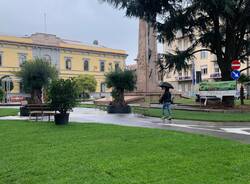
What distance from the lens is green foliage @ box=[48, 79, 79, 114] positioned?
51.6 feet

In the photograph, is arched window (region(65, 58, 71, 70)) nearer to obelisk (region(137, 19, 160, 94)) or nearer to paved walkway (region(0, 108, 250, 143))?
obelisk (region(137, 19, 160, 94))

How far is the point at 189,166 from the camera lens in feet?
22.5

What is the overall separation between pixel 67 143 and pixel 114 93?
1668 centimetres

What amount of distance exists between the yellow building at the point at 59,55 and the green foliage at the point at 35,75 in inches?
1673

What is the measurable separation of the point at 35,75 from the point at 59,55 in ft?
178

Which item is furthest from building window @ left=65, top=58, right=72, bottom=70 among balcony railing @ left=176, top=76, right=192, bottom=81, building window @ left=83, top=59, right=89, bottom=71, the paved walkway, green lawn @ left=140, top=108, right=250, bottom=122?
the paved walkway

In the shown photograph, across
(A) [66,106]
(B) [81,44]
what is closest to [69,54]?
(B) [81,44]

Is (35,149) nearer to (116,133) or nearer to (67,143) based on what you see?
(67,143)

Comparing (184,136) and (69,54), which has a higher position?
(69,54)

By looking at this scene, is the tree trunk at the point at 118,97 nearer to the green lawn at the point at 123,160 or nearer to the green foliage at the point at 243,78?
the green lawn at the point at 123,160

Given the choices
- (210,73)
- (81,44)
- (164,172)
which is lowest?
(164,172)

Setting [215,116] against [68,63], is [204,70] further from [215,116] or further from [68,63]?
[215,116]

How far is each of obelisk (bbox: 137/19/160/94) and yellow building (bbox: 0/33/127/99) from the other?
97.0 feet

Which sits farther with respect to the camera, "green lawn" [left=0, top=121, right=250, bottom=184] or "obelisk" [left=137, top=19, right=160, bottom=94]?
"obelisk" [left=137, top=19, right=160, bottom=94]
